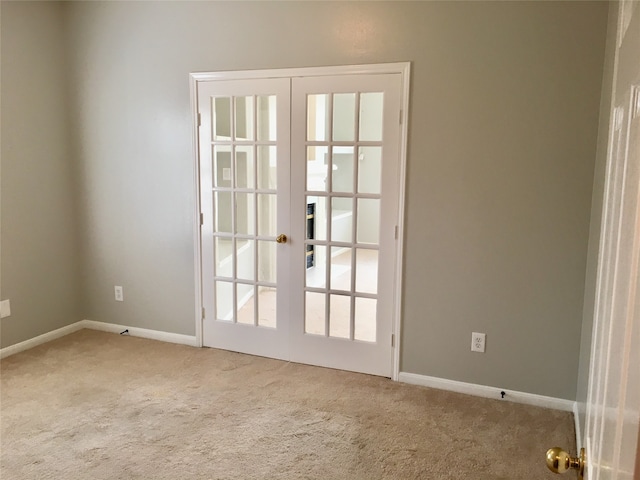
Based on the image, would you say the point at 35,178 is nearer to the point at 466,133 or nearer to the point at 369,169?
the point at 369,169

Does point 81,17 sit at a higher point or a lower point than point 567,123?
higher

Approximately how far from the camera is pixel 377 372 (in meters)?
3.43

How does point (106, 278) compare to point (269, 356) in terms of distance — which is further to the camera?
point (106, 278)

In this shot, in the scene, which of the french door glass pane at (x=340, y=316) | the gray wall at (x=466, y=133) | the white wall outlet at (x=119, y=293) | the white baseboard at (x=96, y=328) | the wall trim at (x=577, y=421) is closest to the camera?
the wall trim at (x=577, y=421)

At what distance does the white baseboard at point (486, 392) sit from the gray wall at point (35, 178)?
288cm

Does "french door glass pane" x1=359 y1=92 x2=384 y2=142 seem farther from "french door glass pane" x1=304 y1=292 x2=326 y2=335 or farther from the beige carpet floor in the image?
the beige carpet floor

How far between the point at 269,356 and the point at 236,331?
0.32 m

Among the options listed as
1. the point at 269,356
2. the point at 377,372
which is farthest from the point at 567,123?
the point at 269,356

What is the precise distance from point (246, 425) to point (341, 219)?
1432mm

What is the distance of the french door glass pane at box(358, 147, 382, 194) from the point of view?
3.25 m

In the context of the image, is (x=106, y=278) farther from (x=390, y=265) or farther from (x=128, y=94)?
(x=390, y=265)

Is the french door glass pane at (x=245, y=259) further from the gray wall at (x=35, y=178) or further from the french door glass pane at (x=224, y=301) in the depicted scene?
the gray wall at (x=35, y=178)

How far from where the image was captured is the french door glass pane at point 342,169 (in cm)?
330

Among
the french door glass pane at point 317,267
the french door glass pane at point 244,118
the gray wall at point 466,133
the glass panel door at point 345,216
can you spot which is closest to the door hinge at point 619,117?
the gray wall at point 466,133
